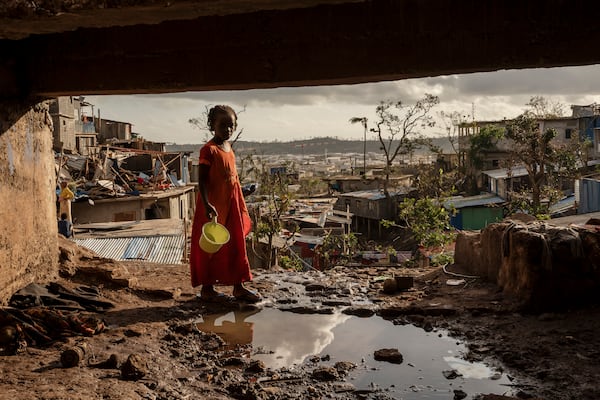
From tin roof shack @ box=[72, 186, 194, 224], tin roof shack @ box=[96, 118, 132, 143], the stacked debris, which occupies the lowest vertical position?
tin roof shack @ box=[72, 186, 194, 224]

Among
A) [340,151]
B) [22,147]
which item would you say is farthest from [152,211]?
[340,151]

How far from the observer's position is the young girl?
471 cm

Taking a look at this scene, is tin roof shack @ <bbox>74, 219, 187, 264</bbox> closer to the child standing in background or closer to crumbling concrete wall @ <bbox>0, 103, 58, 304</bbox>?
the child standing in background

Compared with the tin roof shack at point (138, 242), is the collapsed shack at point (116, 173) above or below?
above

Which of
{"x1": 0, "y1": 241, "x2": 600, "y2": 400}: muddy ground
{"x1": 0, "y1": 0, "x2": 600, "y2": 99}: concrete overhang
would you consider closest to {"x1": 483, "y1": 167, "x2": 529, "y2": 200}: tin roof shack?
{"x1": 0, "y1": 241, "x2": 600, "y2": 400}: muddy ground

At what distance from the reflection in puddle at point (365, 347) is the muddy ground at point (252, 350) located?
11 cm

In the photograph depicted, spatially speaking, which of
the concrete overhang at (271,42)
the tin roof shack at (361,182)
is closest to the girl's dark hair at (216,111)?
the concrete overhang at (271,42)

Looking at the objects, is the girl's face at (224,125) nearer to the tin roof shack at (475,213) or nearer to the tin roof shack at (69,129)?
the tin roof shack at (69,129)

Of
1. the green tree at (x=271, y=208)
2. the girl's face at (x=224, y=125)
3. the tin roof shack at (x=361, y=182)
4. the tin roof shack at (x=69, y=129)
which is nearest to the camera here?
the girl's face at (x=224, y=125)

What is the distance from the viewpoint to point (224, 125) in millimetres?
4695

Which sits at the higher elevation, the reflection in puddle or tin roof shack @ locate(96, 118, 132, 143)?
tin roof shack @ locate(96, 118, 132, 143)

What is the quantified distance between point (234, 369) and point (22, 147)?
2623 mm

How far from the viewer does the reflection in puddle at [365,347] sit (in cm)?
306

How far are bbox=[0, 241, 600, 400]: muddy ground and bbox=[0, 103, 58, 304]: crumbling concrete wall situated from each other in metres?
0.49
